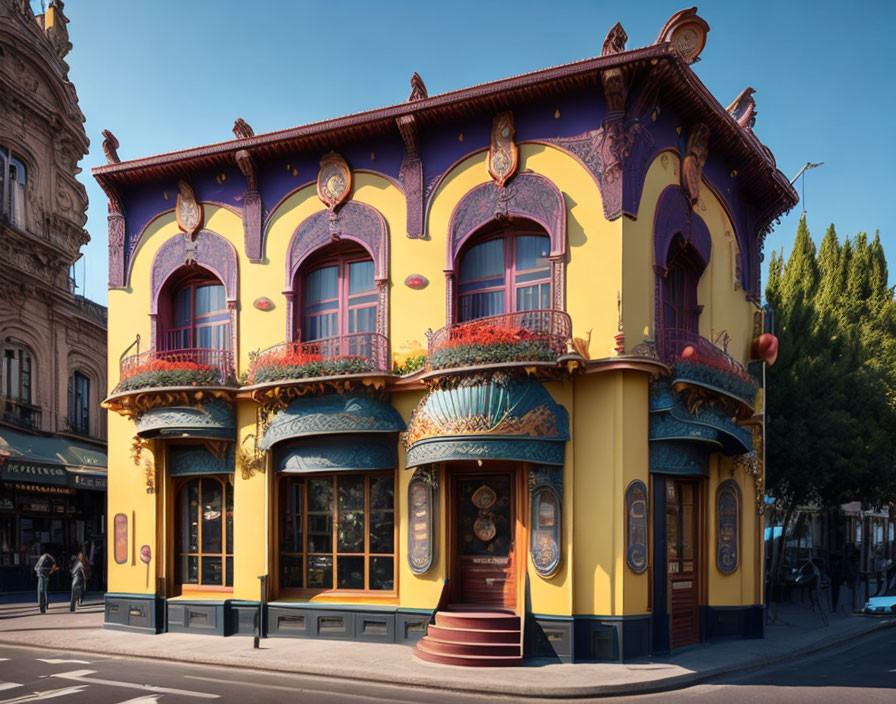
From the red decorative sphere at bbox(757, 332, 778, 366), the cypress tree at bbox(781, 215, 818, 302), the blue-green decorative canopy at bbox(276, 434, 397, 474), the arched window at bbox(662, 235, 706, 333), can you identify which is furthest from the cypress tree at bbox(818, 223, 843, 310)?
the blue-green decorative canopy at bbox(276, 434, 397, 474)

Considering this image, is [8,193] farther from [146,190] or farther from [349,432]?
[349,432]

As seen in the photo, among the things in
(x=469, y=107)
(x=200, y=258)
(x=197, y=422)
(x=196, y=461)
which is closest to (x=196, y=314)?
(x=200, y=258)

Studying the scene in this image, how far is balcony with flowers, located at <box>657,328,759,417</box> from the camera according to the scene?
54.6ft

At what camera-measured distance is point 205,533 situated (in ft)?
65.7

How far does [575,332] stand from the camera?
16406 mm

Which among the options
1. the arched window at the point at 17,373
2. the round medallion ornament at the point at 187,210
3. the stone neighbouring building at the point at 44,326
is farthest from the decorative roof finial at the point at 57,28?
the round medallion ornament at the point at 187,210

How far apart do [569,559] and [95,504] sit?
72.5 feet

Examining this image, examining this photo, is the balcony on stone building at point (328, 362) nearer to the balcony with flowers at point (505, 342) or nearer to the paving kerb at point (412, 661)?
the balcony with flowers at point (505, 342)

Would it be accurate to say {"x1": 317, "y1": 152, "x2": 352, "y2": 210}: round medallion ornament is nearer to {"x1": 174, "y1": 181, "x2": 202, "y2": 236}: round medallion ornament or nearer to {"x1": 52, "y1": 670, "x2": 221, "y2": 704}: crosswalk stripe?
{"x1": 174, "y1": 181, "x2": 202, "y2": 236}: round medallion ornament

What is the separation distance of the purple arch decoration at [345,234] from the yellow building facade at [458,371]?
67 mm

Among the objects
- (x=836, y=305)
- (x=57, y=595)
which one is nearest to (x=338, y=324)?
(x=57, y=595)

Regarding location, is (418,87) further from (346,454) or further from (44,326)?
(44,326)

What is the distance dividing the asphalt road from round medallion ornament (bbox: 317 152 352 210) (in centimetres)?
926

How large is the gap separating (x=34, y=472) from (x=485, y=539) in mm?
16467
